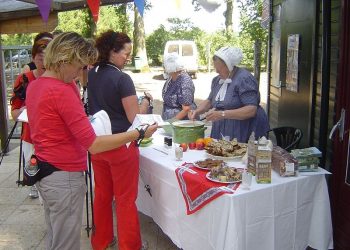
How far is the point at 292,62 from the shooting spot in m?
4.19

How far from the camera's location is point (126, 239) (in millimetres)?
2895

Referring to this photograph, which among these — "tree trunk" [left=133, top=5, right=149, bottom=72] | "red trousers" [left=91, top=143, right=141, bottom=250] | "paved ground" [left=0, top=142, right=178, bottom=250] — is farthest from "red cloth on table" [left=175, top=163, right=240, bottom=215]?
"tree trunk" [left=133, top=5, right=149, bottom=72]

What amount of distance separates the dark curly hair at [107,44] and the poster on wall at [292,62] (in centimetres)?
207

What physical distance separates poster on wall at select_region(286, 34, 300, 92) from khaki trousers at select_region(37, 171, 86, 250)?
2.74 meters

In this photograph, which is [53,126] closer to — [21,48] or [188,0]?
[188,0]

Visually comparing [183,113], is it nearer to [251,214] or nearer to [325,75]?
[325,75]

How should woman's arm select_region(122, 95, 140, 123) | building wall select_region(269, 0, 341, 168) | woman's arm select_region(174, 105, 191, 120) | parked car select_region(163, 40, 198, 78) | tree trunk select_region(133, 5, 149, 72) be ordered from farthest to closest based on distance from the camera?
tree trunk select_region(133, 5, 149, 72) < parked car select_region(163, 40, 198, 78) < woman's arm select_region(174, 105, 191, 120) < building wall select_region(269, 0, 341, 168) < woman's arm select_region(122, 95, 140, 123)

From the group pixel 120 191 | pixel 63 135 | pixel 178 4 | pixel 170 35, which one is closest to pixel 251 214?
pixel 120 191

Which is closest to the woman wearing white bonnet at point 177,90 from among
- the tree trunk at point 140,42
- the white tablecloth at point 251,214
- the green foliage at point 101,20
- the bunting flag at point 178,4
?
the bunting flag at point 178,4

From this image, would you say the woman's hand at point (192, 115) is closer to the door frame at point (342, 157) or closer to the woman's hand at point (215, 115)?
the woman's hand at point (215, 115)

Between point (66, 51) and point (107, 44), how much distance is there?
0.79 m

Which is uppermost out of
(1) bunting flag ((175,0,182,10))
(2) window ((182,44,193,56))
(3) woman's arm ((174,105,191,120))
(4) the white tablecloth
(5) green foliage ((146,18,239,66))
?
(5) green foliage ((146,18,239,66))

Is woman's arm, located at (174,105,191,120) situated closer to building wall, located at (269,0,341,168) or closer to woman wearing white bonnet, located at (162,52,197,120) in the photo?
woman wearing white bonnet, located at (162,52,197,120)

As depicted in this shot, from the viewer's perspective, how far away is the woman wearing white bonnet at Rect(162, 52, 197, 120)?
376cm
